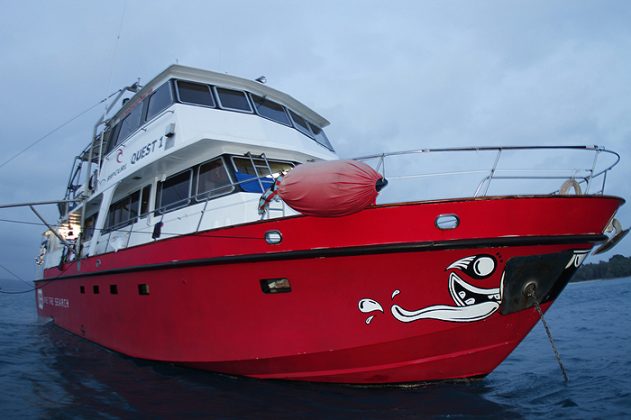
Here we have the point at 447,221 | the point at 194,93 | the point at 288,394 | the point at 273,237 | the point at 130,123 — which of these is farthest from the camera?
the point at 130,123

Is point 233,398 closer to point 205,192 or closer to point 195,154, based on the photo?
point 205,192

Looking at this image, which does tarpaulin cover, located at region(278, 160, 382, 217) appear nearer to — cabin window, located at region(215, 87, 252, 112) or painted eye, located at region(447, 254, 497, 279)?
painted eye, located at region(447, 254, 497, 279)

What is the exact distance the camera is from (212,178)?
18.7 feet

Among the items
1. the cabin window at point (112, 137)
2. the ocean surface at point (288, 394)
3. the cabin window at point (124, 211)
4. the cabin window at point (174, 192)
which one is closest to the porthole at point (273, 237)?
the ocean surface at point (288, 394)

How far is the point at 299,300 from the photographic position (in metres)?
4.16

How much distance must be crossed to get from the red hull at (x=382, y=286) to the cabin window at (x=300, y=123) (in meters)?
3.25

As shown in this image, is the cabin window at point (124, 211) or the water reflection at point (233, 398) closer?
the water reflection at point (233, 398)

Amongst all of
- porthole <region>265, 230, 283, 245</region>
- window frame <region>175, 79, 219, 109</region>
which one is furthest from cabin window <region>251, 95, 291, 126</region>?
porthole <region>265, 230, 283, 245</region>

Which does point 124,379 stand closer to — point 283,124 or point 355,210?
point 355,210

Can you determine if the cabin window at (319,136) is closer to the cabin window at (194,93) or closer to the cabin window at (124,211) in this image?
the cabin window at (194,93)

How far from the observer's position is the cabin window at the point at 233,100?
6.55 meters

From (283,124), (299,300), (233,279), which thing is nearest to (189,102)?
(283,124)

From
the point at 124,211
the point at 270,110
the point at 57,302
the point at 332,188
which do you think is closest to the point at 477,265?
the point at 332,188

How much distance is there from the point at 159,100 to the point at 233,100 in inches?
47.8
